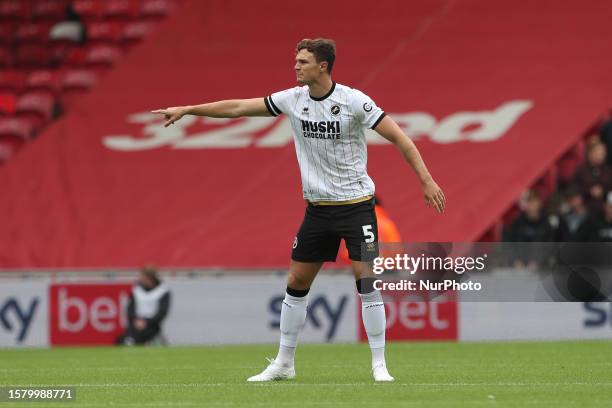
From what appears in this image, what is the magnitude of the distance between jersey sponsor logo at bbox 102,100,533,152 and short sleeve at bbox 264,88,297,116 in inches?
405

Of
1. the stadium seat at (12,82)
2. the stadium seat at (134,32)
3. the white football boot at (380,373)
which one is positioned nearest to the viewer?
the white football boot at (380,373)

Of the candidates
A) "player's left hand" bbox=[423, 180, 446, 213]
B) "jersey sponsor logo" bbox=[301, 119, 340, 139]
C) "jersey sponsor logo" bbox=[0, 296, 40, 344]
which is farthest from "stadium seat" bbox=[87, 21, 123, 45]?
"player's left hand" bbox=[423, 180, 446, 213]

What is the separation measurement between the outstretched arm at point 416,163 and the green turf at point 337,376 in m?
1.16

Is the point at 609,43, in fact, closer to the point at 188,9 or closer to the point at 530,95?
the point at 530,95

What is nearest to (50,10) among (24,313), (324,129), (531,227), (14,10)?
(14,10)

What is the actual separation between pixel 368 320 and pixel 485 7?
12.9m

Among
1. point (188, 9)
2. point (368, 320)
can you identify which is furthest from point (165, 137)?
point (368, 320)

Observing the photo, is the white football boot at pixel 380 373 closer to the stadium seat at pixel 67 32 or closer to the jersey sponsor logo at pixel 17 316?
the jersey sponsor logo at pixel 17 316

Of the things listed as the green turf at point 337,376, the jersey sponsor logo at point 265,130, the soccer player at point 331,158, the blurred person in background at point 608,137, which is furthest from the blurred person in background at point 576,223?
the soccer player at point 331,158

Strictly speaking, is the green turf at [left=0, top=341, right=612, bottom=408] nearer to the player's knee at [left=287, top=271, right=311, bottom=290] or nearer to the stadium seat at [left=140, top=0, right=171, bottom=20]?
the player's knee at [left=287, top=271, right=311, bottom=290]

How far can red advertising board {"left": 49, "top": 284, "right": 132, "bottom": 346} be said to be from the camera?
17844 millimetres

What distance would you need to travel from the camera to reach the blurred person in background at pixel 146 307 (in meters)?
17.5

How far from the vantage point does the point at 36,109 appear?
896 inches

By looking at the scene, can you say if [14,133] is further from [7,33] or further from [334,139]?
[334,139]
